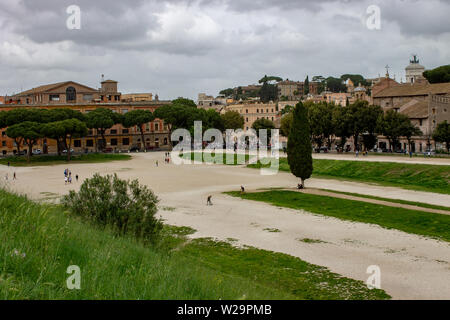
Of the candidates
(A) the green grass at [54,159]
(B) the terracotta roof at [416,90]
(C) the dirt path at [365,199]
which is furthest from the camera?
(B) the terracotta roof at [416,90]

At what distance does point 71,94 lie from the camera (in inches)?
4326

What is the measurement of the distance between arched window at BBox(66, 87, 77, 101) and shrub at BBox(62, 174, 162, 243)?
312 ft

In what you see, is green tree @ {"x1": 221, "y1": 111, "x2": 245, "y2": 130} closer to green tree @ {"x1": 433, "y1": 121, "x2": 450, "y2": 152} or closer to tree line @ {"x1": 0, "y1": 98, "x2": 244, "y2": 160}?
tree line @ {"x1": 0, "y1": 98, "x2": 244, "y2": 160}

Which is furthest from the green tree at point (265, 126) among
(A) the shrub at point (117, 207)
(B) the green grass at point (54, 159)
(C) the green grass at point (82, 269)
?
(C) the green grass at point (82, 269)

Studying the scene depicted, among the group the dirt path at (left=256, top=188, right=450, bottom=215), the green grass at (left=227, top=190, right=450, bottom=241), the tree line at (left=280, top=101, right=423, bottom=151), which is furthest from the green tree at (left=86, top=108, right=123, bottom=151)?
the green grass at (left=227, top=190, right=450, bottom=241)

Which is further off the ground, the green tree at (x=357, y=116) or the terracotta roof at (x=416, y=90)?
the terracotta roof at (x=416, y=90)

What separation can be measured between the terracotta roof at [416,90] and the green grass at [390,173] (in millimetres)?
33864

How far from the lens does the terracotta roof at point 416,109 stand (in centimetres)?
7531

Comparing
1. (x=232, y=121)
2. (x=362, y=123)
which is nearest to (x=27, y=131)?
(x=362, y=123)

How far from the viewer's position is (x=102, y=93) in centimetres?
11306

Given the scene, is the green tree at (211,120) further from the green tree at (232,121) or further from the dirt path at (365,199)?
the dirt path at (365,199)

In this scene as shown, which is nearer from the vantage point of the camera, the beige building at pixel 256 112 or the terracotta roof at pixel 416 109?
the terracotta roof at pixel 416 109
